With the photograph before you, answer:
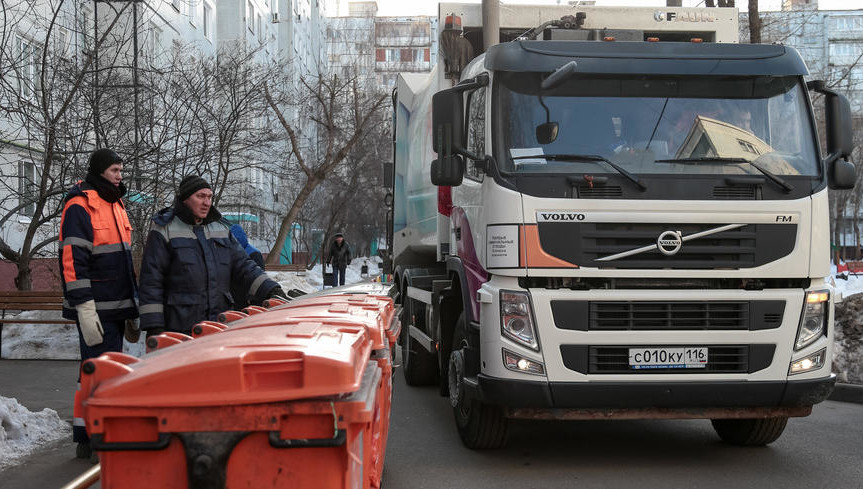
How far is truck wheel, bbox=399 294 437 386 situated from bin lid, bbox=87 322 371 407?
6082mm

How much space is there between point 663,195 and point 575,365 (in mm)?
1215

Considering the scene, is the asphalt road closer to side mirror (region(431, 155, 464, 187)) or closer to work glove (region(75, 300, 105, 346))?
work glove (region(75, 300, 105, 346))

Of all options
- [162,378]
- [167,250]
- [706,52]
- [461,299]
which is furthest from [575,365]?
[162,378]

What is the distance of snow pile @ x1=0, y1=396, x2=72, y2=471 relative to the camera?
588 cm

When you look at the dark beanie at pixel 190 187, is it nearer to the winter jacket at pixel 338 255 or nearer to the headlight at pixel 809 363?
the headlight at pixel 809 363

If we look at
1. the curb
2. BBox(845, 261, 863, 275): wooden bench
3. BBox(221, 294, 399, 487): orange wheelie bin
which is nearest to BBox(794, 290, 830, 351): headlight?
BBox(221, 294, 399, 487): orange wheelie bin

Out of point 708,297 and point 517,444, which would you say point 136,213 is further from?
point 708,297

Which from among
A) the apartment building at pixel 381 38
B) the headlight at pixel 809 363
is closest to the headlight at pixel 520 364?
the headlight at pixel 809 363

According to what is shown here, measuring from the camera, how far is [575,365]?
5.51 m

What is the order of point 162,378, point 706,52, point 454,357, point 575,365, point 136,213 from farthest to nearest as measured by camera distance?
point 136,213 → point 454,357 → point 706,52 → point 575,365 → point 162,378

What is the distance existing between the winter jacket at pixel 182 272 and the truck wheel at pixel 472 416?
1697 mm

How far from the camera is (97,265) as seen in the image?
5.75 m

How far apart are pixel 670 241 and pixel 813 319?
1096 mm

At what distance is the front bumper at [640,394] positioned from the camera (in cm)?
548
